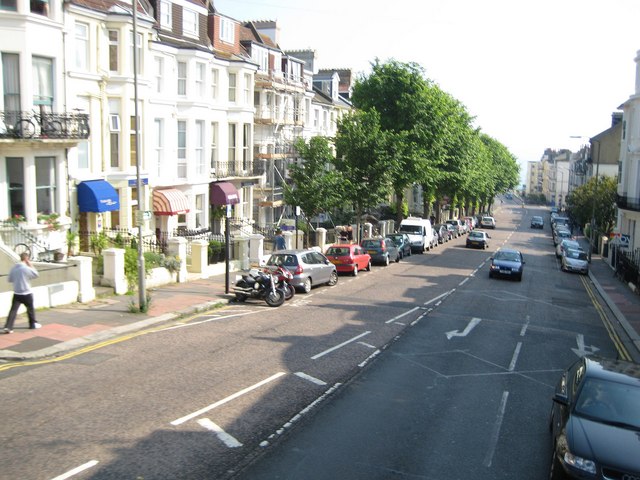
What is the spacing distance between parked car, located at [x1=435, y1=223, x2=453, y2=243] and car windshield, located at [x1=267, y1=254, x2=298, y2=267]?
105 ft

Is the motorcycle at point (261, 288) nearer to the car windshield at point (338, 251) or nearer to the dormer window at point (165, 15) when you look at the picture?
the car windshield at point (338, 251)

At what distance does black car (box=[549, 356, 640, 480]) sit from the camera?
7699 millimetres

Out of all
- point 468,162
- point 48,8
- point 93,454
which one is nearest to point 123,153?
point 48,8

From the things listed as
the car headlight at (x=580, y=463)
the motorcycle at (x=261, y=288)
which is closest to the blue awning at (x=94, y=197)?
the motorcycle at (x=261, y=288)

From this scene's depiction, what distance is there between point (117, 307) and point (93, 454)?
10.4 m

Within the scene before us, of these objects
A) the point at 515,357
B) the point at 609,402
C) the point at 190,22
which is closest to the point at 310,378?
the point at 609,402

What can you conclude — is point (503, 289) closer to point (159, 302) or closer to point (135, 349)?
point (159, 302)

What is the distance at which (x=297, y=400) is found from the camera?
1143 cm

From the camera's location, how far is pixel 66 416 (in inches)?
396

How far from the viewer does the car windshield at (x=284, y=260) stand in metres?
24.0

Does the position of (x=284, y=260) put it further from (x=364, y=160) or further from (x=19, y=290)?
(x=364, y=160)

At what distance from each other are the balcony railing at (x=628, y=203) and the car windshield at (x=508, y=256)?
1360 centimetres

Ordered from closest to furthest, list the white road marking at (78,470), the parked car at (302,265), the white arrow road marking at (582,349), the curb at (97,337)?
1. the white road marking at (78,470)
2. the curb at (97,337)
3. the white arrow road marking at (582,349)
4. the parked car at (302,265)

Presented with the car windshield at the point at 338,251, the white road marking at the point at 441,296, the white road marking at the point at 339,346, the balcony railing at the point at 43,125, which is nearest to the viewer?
the white road marking at the point at 339,346
